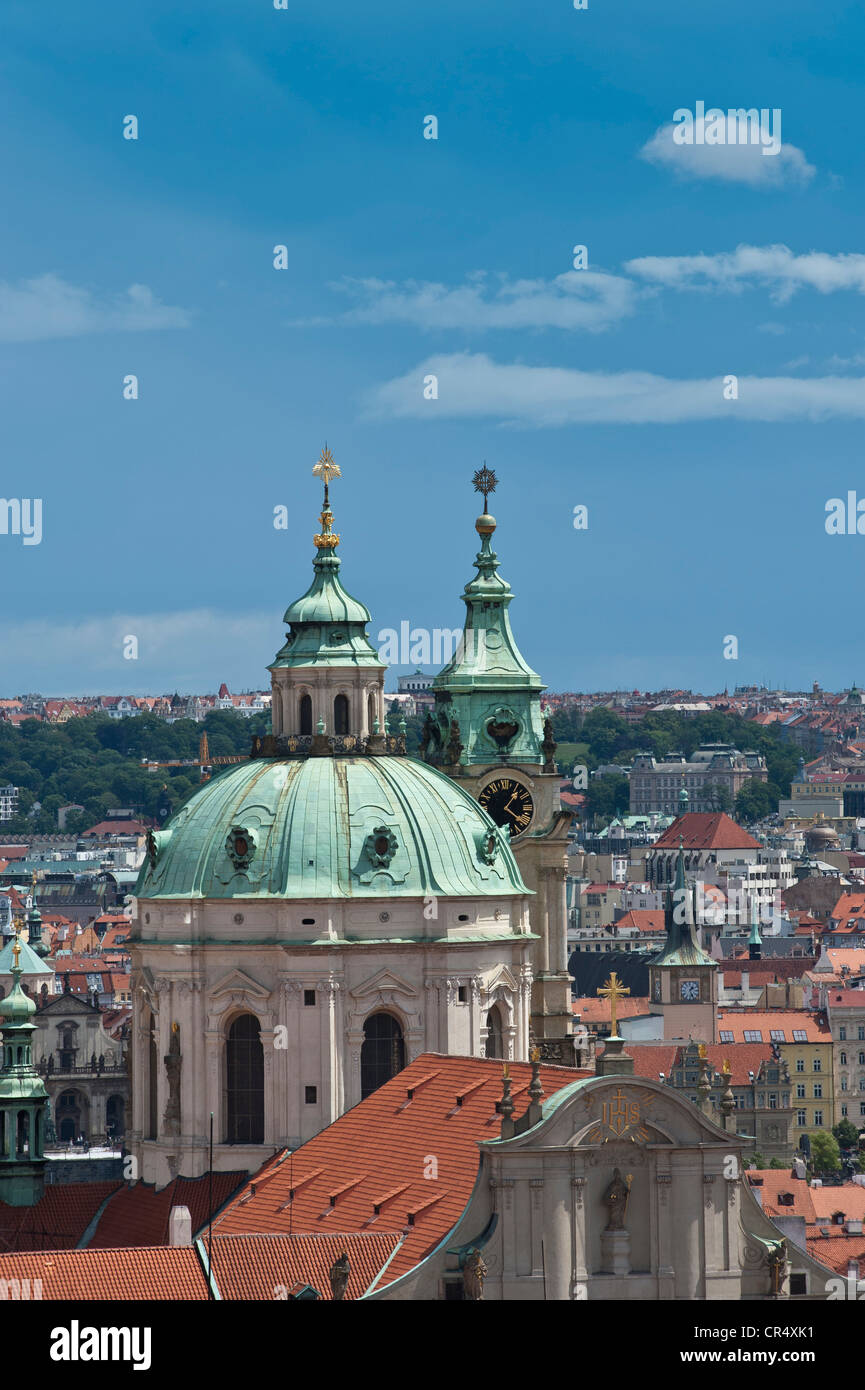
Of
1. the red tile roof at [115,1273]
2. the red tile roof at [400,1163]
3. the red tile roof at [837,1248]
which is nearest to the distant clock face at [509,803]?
the red tile roof at [837,1248]

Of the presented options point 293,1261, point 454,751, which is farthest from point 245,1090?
point 454,751

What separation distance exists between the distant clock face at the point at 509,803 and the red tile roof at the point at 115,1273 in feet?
106

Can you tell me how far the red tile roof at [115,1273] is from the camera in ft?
209

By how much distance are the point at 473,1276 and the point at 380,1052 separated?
60.7ft

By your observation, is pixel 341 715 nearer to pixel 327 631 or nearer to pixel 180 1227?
pixel 327 631

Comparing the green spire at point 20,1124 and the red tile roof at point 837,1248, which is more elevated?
the green spire at point 20,1124

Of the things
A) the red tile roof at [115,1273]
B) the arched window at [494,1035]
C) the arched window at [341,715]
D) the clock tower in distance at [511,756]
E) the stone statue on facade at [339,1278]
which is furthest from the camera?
the clock tower in distance at [511,756]

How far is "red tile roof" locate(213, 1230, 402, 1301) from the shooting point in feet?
211

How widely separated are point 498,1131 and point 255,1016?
1442cm

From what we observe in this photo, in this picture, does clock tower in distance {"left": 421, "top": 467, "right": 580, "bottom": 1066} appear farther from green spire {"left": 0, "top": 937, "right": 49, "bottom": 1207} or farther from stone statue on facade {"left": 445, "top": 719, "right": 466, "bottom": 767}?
green spire {"left": 0, "top": 937, "right": 49, "bottom": 1207}

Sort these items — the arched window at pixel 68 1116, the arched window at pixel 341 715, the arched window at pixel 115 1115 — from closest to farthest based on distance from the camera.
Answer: the arched window at pixel 341 715, the arched window at pixel 68 1116, the arched window at pixel 115 1115

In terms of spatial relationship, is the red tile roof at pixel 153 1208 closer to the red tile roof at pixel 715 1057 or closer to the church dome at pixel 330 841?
the church dome at pixel 330 841

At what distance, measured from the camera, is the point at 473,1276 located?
63844mm

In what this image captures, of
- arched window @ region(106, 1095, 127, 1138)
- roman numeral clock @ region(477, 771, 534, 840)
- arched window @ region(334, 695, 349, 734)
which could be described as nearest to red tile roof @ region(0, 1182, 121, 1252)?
arched window @ region(334, 695, 349, 734)
